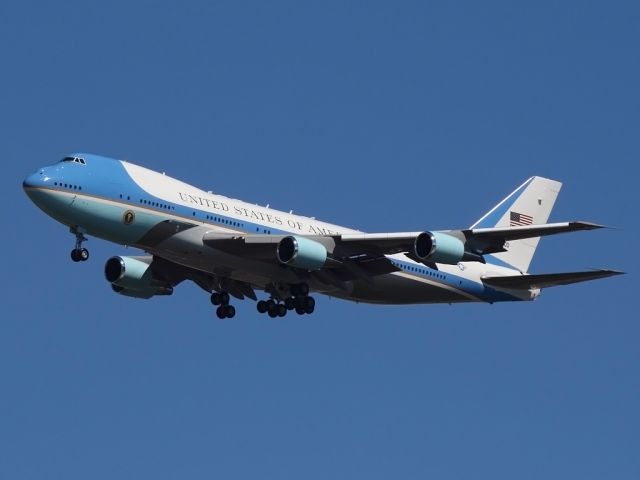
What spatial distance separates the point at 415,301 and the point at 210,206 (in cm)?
1246

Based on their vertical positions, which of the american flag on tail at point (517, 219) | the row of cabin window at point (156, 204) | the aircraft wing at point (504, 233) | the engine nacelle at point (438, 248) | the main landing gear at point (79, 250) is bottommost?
the main landing gear at point (79, 250)

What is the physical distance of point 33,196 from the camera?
55.1 m

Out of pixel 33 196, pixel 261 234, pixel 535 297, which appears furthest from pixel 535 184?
pixel 33 196

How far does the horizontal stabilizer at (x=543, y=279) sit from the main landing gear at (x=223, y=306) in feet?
41.2

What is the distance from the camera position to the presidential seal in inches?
2188

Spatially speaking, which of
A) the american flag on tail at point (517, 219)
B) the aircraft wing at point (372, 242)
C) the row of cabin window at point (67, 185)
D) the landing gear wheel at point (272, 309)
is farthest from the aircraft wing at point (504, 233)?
the row of cabin window at point (67, 185)

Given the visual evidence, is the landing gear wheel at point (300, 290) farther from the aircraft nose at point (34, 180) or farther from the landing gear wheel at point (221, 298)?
the aircraft nose at point (34, 180)

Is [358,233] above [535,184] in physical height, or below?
below

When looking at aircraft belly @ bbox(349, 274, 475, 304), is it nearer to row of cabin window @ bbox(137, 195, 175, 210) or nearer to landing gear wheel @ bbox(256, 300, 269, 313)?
landing gear wheel @ bbox(256, 300, 269, 313)

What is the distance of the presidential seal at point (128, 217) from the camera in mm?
55562

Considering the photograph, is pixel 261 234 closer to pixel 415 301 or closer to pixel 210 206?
pixel 210 206

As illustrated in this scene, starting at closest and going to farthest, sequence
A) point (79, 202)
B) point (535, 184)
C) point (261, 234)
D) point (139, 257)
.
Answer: point (79, 202) → point (261, 234) → point (139, 257) → point (535, 184)

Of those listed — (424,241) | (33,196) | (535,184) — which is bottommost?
(33,196)

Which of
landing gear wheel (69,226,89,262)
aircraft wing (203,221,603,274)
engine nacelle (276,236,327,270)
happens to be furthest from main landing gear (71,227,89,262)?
engine nacelle (276,236,327,270)
